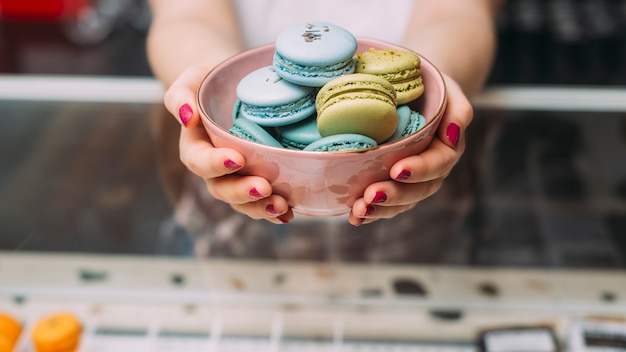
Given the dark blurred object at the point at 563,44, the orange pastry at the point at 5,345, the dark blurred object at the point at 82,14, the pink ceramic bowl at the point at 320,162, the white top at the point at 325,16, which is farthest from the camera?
the dark blurred object at the point at 82,14

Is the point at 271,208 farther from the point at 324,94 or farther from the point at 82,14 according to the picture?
the point at 82,14

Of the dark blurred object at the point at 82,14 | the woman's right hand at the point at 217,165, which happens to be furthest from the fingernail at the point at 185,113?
the dark blurred object at the point at 82,14

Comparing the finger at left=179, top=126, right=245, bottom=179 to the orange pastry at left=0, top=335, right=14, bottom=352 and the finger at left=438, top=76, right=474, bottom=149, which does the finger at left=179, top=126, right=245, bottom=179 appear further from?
the orange pastry at left=0, top=335, right=14, bottom=352

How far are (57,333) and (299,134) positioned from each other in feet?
1.60

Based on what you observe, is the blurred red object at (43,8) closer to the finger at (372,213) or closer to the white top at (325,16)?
the white top at (325,16)

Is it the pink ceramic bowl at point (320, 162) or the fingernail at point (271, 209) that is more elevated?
the pink ceramic bowl at point (320, 162)

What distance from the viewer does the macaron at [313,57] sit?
588 mm

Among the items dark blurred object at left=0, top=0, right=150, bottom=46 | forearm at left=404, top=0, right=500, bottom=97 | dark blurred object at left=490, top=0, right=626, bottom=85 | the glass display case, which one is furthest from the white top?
dark blurred object at left=0, top=0, right=150, bottom=46

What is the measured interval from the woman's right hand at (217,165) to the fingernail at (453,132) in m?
0.16

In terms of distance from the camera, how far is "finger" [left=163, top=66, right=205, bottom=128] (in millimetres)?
604

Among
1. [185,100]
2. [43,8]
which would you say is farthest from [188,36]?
[43,8]

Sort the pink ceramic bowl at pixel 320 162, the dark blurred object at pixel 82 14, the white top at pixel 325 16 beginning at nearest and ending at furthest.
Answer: the pink ceramic bowl at pixel 320 162, the white top at pixel 325 16, the dark blurred object at pixel 82 14

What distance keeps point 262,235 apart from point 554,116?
1.56ft

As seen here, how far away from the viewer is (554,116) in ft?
3.19
